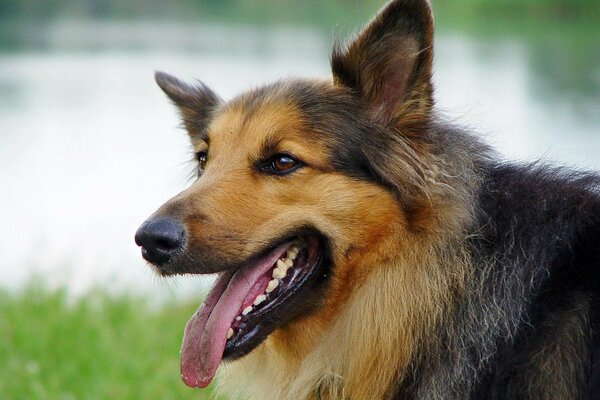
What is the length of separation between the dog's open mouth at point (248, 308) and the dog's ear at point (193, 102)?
1285mm

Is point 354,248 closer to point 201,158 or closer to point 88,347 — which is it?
point 201,158

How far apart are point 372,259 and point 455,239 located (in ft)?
1.29

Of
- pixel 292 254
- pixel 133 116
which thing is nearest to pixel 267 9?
pixel 133 116

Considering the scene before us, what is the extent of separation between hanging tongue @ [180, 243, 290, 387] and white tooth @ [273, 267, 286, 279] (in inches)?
1.4

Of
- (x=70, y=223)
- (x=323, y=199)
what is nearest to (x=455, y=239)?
(x=323, y=199)

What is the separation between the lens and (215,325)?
405cm

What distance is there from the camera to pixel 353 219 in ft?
13.1

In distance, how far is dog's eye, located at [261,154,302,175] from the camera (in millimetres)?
4125

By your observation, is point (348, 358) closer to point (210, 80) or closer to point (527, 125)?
point (527, 125)

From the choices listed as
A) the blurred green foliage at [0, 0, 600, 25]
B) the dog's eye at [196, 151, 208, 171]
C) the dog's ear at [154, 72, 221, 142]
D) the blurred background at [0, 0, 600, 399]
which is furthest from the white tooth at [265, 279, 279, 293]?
the blurred green foliage at [0, 0, 600, 25]

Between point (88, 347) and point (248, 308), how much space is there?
3.21 meters

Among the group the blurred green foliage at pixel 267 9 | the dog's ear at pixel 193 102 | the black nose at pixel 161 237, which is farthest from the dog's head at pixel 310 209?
the blurred green foliage at pixel 267 9

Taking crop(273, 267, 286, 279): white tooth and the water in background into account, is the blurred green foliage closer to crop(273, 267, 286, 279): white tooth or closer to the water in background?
the water in background

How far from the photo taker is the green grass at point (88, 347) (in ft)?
20.2
